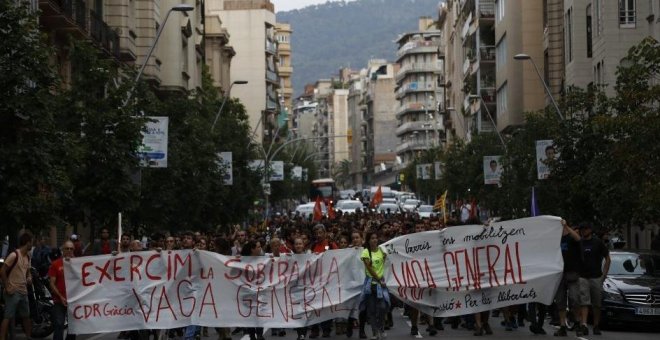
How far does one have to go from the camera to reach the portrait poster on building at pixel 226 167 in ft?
168

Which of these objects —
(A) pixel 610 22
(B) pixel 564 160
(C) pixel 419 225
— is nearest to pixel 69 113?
(C) pixel 419 225

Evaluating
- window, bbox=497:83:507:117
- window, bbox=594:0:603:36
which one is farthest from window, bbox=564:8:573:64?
window, bbox=497:83:507:117

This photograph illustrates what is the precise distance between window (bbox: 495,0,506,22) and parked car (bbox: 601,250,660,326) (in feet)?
179

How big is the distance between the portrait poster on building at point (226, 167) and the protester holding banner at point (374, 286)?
93.1 feet

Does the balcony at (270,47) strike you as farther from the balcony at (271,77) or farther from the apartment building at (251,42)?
the balcony at (271,77)

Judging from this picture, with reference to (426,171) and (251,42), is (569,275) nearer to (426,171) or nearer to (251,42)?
(426,171)

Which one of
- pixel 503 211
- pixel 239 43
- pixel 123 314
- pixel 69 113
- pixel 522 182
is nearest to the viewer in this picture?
pixel 123 314

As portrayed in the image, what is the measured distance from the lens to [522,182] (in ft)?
160

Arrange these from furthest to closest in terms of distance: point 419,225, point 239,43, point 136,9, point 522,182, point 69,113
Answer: point 239,43
point 136,9
point 522,182
point 69,113
point 419,225

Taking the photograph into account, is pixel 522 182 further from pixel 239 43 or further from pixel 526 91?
pixel 239 43

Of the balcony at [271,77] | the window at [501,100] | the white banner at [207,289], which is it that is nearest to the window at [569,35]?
the window at [501,100]

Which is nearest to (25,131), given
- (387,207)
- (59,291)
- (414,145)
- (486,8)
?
(59,291)

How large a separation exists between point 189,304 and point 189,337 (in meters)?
0.54

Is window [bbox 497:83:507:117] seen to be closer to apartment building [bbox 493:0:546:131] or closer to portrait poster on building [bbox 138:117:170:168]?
apartment building [bbox 493:0:546:131]
